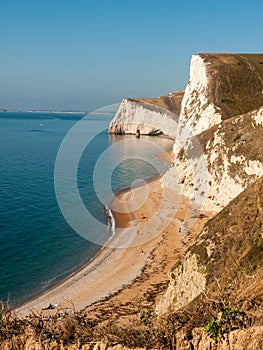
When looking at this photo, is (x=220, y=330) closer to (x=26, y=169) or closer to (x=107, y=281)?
(x=107, y=281)

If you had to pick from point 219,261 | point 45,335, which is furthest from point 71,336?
point 219,261

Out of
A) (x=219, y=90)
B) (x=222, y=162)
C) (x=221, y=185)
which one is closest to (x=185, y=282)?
(x=221, y=185)

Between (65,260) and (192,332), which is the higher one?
(192,332)

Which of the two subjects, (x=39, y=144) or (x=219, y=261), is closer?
(x=219, y=261)

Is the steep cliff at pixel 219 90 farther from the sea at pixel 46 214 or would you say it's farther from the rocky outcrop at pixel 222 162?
the sea at pixel 46 214

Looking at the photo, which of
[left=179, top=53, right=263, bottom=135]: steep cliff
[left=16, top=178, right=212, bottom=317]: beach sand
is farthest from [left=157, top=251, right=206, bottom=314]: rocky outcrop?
[left=179, top=53, right=263, bottom=135]: steep cliff

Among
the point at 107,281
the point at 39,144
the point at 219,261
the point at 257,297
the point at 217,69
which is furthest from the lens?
the point at 39,144

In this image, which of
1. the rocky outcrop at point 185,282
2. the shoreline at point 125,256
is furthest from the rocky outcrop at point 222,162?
the rocky outcrop at point 185,282

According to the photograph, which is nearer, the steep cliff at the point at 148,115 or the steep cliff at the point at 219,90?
the steep cliff at the point at 219,90
